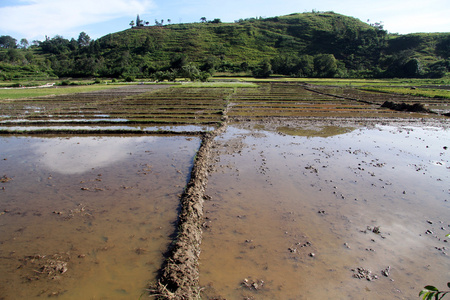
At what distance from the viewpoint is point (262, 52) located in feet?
316

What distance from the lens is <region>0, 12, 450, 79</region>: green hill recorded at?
224 feet

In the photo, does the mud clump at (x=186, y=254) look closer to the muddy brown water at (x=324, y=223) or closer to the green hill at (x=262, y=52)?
the muddy brown water at (x=324, y=223)

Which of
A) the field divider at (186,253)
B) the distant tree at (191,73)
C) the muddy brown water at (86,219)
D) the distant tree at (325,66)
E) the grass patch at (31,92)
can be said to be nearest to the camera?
the field divider at (186,253)

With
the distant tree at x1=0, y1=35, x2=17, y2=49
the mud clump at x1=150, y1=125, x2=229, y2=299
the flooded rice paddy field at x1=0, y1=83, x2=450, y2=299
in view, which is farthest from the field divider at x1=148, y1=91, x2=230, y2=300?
the distant tree at x1=0, y1=35, x2=17, y2=49

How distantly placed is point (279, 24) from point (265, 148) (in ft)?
418

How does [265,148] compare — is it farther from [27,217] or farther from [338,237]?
[27,217]

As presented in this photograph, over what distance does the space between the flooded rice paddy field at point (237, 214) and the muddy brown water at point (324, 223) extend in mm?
29

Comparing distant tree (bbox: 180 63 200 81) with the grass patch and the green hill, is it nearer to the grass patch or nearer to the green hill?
the green hill

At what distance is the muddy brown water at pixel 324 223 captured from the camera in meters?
4.28

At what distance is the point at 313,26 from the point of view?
115 meters

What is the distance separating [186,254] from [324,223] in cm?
321

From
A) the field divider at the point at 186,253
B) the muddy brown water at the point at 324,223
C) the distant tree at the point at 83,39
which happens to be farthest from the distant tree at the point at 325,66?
the distant tree at the point at 83,39

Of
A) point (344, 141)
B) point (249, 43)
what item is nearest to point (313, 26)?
point (249, 43)

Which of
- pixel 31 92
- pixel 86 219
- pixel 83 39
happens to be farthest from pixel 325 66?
pixel 83 39
